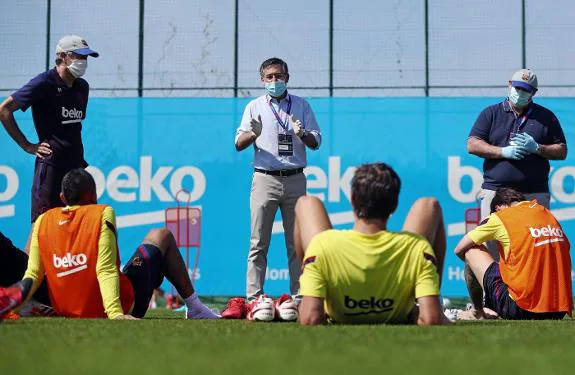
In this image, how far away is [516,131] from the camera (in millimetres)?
8688

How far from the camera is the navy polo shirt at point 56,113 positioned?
790 cm

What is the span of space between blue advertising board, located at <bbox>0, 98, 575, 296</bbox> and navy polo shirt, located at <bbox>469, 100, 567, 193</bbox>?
16.6ft

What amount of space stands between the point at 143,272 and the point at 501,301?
238 centimetres

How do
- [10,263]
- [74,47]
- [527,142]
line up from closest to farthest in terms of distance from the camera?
[10,263], [74,47], [527,142]

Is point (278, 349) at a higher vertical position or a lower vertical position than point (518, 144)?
lower

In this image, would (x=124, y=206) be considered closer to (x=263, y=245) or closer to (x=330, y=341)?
(x=263, y=245)

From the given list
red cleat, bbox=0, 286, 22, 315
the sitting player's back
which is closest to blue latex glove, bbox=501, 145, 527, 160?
the sitting player's back

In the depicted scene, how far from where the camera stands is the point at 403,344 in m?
4.46

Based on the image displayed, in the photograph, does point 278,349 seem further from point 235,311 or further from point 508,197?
point 508,197

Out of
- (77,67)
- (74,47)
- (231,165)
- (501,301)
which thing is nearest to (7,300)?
(77,67)

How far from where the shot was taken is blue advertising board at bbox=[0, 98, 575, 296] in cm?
1415

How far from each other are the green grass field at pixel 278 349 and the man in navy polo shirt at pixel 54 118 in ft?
7.32

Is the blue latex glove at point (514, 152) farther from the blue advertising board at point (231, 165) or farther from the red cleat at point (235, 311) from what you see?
the blue advertising board at point (231, 165)

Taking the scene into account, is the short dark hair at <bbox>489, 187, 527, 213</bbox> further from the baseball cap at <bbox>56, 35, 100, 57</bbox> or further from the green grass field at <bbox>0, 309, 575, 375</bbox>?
the baseball cap at <bbox>56, 35, 100, 57</bbox>
